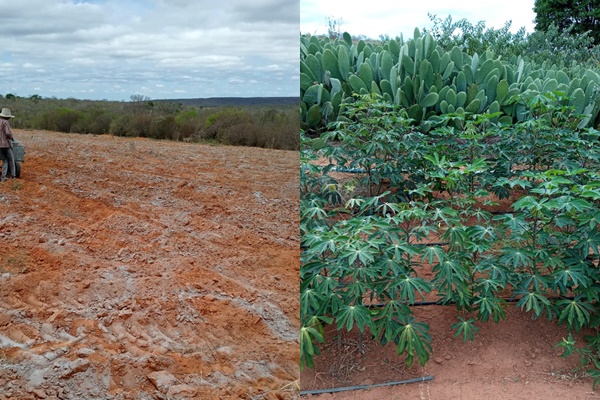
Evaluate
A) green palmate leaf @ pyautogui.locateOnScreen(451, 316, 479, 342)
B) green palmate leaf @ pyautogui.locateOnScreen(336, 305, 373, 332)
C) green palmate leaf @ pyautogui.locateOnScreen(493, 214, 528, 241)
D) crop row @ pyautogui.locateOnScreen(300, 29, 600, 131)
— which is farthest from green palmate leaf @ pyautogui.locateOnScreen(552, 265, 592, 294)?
crop row @ pyautogui.locateOnScreen(300, 29, 600, 131)

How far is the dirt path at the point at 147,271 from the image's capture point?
4.25 ft

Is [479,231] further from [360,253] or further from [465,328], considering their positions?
[360,253]

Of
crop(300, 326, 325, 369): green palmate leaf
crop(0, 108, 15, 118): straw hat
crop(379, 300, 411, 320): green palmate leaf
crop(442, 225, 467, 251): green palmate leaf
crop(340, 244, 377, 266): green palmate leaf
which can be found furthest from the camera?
crop(442, 225, 467, 251): green palmate leaf

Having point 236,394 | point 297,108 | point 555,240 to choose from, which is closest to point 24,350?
point 236,394

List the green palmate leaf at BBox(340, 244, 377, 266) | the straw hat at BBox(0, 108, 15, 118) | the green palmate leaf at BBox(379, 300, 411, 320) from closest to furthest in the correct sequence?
the straw hat at BBox(0, 108, 15, 118) → the green palmate leaf at BBox(340, 244, 377, 266) → the green palmate leaf at BBox(379, 300, 411, 320)

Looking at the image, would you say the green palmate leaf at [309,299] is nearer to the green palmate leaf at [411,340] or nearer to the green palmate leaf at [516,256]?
the green palmate leaf at [411,340]

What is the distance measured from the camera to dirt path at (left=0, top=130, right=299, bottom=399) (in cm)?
129

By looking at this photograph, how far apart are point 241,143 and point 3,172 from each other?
1.71ft

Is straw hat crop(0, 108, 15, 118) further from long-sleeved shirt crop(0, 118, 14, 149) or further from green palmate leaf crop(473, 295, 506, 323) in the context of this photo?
green palmate leaf crop(473, 295, 506, 323)

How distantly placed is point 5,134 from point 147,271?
0.42 metres

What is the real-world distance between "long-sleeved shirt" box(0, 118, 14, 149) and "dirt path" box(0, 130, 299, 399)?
0.05m

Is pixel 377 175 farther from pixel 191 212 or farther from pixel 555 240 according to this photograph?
pixel 191 212

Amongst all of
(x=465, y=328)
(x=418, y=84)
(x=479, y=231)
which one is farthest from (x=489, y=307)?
(x=418, y=84)

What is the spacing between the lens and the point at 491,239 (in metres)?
2.26
